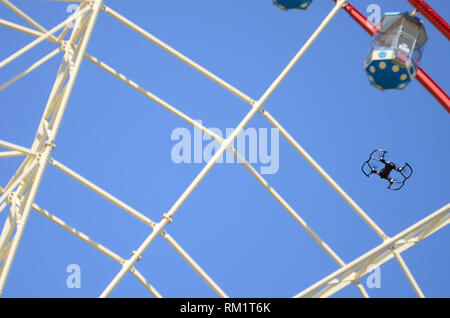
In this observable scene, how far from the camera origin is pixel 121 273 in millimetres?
19734

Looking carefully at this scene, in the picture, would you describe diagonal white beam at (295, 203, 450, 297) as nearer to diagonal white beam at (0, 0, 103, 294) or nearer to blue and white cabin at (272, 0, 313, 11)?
diagonal white beam at (0, 0, 103, 294)

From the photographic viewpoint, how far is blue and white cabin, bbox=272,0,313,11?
970 inches

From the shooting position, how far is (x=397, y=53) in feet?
71.3

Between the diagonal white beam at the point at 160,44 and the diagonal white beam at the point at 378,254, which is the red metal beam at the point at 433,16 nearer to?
the diagonal white beam at the point at 378,254

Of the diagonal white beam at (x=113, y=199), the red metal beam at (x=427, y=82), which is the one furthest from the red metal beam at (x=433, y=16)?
the diagonal white beam at (x=113, y=199)

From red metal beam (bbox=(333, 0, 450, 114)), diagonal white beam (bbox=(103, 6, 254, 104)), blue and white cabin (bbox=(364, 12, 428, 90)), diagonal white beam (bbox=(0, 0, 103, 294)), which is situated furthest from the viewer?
red metal beam (bbox=(333, 0, 450, 114))

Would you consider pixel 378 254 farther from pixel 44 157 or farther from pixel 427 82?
pixel 44 157

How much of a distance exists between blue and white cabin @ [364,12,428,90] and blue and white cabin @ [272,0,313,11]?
2.71 meters

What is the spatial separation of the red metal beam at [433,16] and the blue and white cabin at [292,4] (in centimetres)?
335

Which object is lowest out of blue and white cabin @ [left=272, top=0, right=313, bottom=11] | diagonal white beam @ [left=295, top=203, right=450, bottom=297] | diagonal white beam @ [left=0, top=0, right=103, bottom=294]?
diagonal white beam @ [left=295, top=203, right=450, bottom=297]

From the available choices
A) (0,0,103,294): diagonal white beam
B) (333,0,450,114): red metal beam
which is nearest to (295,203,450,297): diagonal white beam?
(333,0,450,114): red metal beam

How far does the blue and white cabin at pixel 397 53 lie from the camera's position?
21688 mm

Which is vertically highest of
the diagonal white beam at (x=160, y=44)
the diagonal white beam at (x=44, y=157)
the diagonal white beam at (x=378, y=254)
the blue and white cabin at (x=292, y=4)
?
the blue and white cabin at (x=292, y=4)

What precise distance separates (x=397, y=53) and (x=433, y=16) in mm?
1487
